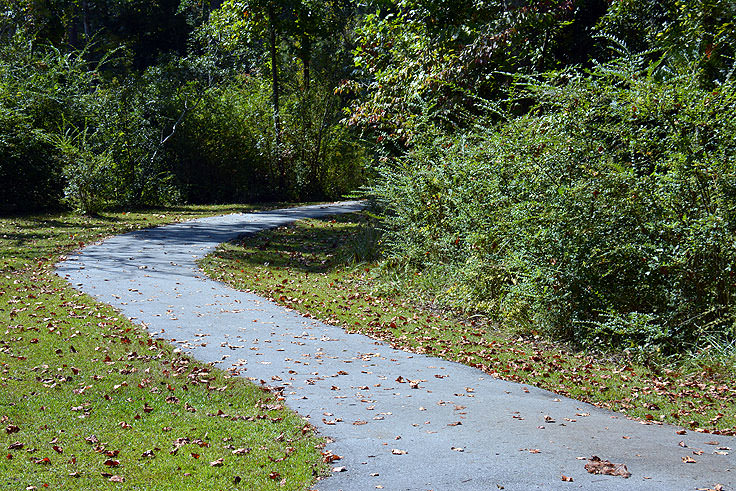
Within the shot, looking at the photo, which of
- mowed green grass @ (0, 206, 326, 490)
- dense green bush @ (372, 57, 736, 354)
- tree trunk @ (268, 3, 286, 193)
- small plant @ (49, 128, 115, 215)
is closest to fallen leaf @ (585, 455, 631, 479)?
mowed green grass @ (0, 206, 326, 490)

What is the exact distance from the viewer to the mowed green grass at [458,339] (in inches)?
249

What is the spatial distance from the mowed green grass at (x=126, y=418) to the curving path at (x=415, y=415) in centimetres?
34

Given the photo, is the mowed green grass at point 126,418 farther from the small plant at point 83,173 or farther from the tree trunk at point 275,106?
the tree trunk at point 275,106

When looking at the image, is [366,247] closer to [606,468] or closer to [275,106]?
[606,468]

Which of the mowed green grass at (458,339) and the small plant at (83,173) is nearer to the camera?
the mowed green grass at (458,339)

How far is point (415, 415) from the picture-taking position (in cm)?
573

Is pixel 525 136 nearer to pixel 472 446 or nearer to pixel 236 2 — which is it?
pixel 472 446

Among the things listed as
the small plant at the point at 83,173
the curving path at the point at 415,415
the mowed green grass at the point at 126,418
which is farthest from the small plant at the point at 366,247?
the small plant at the point at 83,173

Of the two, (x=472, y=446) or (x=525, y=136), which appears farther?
(x=525, y=136)

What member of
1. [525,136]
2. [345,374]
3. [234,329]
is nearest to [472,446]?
[345,374]

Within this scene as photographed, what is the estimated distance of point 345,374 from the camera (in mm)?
6988

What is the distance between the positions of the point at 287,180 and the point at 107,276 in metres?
15.2

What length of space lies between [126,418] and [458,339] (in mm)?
4311

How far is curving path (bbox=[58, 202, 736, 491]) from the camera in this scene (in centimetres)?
445
